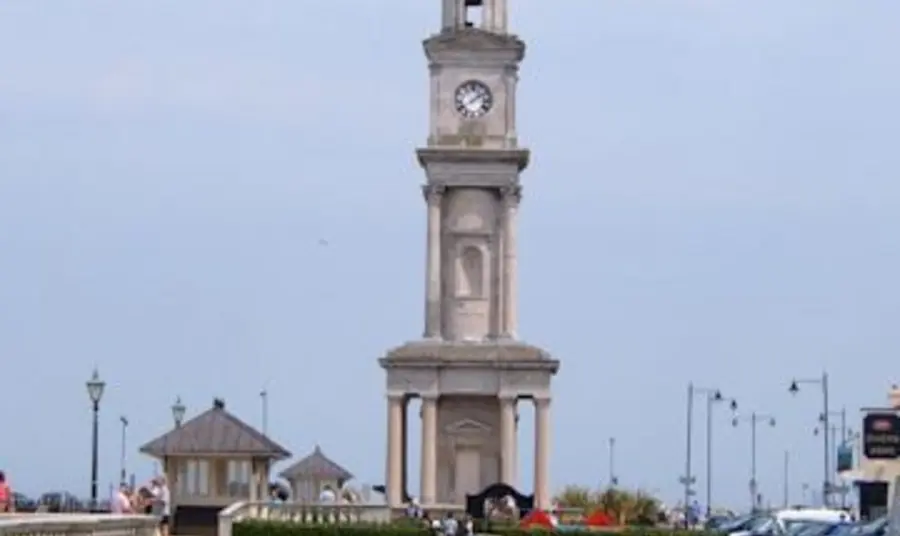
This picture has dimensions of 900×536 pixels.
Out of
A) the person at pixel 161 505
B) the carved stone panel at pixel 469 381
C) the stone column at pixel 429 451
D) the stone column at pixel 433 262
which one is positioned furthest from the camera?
the stone column at pixel 433 262

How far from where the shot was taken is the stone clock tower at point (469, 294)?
325ft

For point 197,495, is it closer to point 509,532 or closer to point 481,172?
point 509,532

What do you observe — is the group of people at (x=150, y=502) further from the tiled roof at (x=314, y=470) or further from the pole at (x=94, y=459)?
the tiled roof at (x=314, y=470)

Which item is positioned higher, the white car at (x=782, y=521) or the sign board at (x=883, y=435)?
the sign board at (x=883, y=435)

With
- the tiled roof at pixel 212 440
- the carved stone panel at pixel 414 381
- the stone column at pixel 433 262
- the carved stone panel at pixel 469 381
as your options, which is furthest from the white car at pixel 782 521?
the stone column at pixel 433 262

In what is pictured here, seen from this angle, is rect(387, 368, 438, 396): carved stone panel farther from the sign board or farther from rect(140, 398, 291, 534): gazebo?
the sign board

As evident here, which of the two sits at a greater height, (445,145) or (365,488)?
(445,145)

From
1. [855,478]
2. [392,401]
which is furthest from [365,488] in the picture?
[855,478]

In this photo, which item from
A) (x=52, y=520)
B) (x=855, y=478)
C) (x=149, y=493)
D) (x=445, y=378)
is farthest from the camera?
(x=445, y=378)

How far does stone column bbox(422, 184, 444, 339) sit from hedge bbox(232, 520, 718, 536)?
2801 centimetres

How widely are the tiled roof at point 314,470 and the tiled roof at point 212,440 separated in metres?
27.1

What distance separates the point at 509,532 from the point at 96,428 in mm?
12710

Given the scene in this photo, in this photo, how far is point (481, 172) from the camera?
10225 cm

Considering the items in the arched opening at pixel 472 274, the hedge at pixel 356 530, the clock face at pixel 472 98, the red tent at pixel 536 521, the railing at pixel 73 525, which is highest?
the clock face at pixel 472 98
